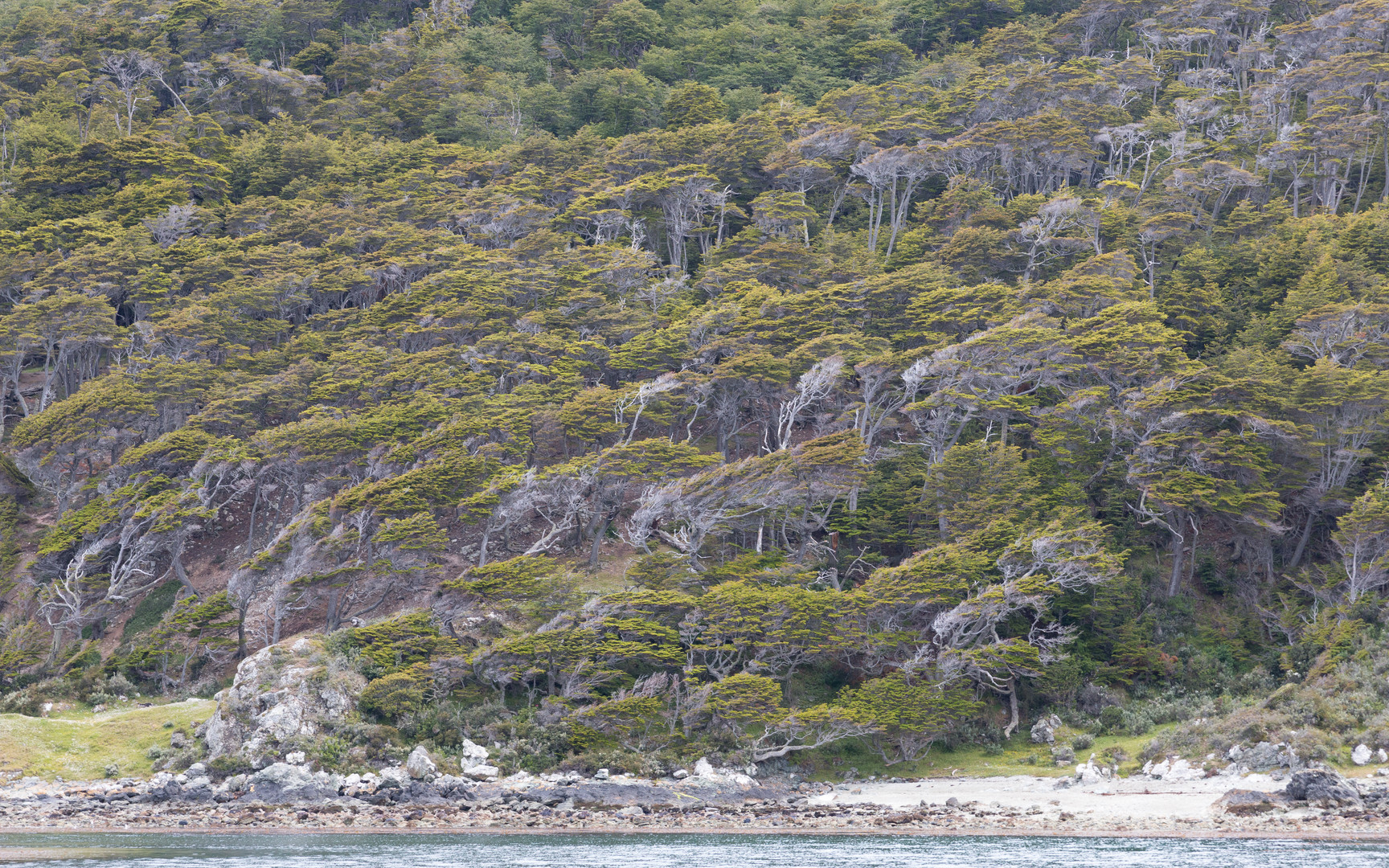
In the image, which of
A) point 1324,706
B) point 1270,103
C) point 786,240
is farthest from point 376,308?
point 1270,103

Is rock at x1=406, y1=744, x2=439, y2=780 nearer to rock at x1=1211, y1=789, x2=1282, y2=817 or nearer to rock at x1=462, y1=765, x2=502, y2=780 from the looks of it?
rock at x1=462, y1=765, x2=502, y2=780

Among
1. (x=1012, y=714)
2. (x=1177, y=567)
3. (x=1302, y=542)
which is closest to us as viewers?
(x=1012, y=714)

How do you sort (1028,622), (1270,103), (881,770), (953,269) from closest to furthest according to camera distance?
(881,770), (1028,622), (953,269), (1270,103)

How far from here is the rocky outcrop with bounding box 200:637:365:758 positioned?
122 feet

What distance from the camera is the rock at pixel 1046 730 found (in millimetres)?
39406

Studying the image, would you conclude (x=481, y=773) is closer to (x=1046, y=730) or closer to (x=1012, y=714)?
(x=1012, y=714)

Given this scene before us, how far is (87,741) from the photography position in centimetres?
3794

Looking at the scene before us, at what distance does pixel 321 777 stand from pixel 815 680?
17.0m

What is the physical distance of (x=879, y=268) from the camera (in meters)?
58.5

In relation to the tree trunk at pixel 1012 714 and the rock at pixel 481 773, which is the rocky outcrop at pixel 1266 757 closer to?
the tree trunk at pixel 1012 714

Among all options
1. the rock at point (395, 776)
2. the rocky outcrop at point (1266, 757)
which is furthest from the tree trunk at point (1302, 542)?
the rock at point (395, 776)

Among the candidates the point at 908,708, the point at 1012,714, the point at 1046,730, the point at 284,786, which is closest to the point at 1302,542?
the point at 1046,730

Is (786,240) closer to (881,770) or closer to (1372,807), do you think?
(881,770)

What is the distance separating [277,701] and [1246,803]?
28.5 meters
